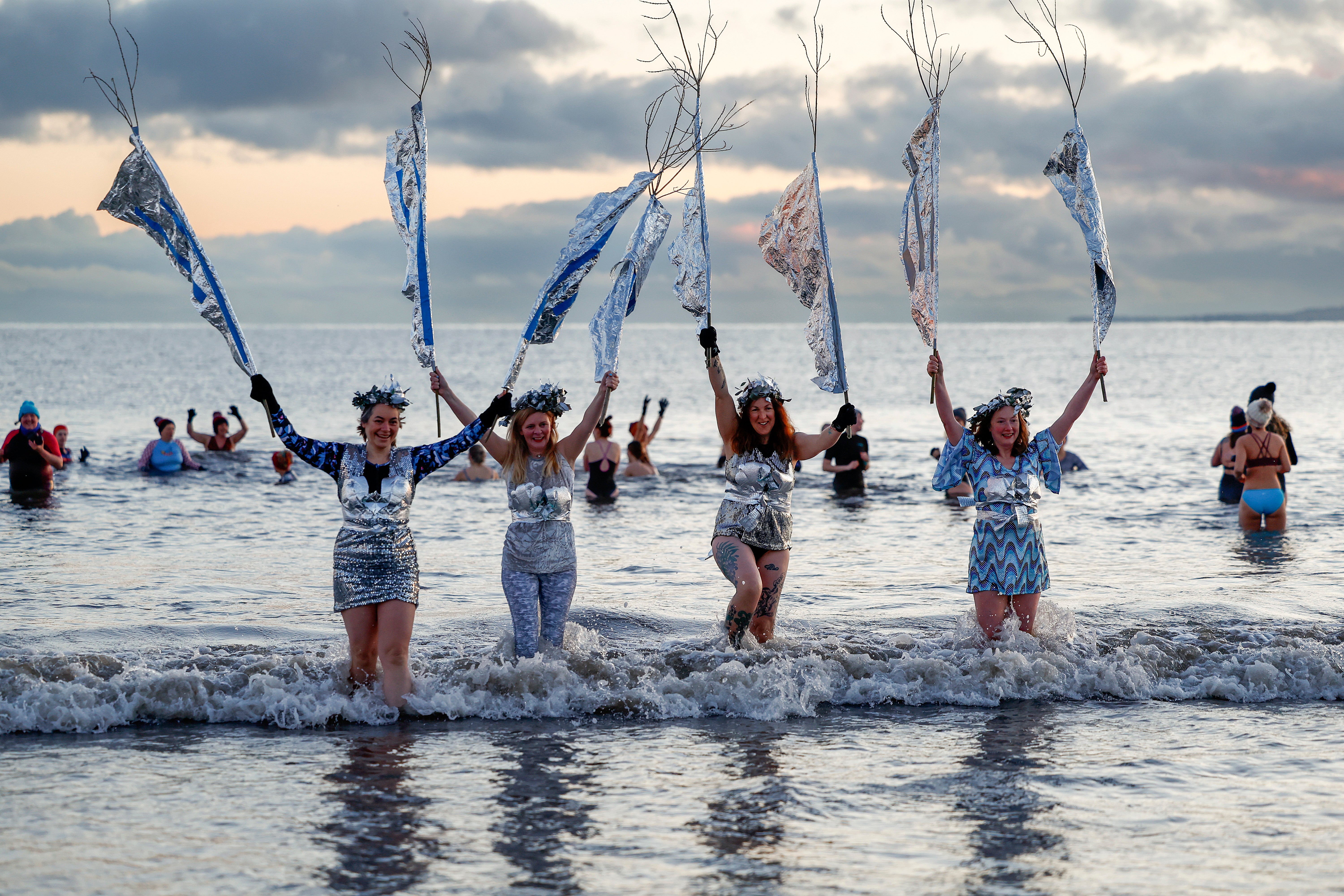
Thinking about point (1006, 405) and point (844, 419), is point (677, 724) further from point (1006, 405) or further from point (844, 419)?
point (1006, 405)

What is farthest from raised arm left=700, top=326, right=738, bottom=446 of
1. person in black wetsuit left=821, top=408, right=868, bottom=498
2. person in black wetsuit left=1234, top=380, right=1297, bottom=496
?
person in black wetsuit left=821, top=408, right=868, bottom=498

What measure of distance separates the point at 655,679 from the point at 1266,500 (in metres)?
10.5

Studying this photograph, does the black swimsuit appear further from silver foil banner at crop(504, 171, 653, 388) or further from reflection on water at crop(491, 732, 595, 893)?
reflection on water at crop(491, 732, 595, 893)

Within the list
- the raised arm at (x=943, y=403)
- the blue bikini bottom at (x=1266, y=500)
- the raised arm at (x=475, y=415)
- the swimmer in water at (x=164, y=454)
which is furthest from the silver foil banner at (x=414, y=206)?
the swimmer in water at (x=164, y=454)

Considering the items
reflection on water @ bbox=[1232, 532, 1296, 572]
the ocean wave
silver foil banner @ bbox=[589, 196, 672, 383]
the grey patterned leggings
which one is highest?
silver foil banner @ bbox=[589, 196, 672, 383]

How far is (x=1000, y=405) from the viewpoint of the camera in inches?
309

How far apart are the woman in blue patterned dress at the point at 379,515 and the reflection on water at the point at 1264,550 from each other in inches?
377

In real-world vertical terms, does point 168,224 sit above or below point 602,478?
above

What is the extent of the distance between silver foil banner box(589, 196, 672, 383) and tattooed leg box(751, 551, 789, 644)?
1696 millimetres

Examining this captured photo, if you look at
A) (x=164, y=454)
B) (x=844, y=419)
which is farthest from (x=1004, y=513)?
(x=164, y=454)

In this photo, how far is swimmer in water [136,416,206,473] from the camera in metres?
21.4

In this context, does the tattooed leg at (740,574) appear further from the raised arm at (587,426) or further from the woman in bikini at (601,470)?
the woman in bikini at (601,470)

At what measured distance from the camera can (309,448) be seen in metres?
6.93

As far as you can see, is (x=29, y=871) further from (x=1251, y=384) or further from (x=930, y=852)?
(x=1251, y=384)
